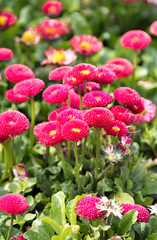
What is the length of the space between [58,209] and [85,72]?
0.59 meters

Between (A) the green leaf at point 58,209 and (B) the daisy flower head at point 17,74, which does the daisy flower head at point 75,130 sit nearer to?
(A) the green leaf at point 58,209

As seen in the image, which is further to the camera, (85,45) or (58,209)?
(85,45)

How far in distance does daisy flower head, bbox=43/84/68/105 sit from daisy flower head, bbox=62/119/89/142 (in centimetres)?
22

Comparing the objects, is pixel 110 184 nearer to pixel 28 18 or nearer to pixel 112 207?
pixel 112 207

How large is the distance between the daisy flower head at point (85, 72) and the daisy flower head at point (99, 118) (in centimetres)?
19

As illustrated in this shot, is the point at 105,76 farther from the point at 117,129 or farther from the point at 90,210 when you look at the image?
the point at 90,210

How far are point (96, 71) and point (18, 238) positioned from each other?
0.78m

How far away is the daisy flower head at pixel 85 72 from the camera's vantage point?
5.21ft

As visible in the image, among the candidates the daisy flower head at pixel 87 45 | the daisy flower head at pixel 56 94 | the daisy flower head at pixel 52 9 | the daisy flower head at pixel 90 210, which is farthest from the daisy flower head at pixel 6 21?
the daisy flower head at pixel 90 210

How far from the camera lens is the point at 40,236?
59.5 inches

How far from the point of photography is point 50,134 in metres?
1.58

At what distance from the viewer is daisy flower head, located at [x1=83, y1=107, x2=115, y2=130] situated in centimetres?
143

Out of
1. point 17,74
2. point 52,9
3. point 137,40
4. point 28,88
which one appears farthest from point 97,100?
point 52,9

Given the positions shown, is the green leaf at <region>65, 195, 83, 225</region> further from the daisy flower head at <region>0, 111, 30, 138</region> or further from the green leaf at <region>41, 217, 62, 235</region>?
the daisy flower head at <region>0, 111, 30, 138</region>
